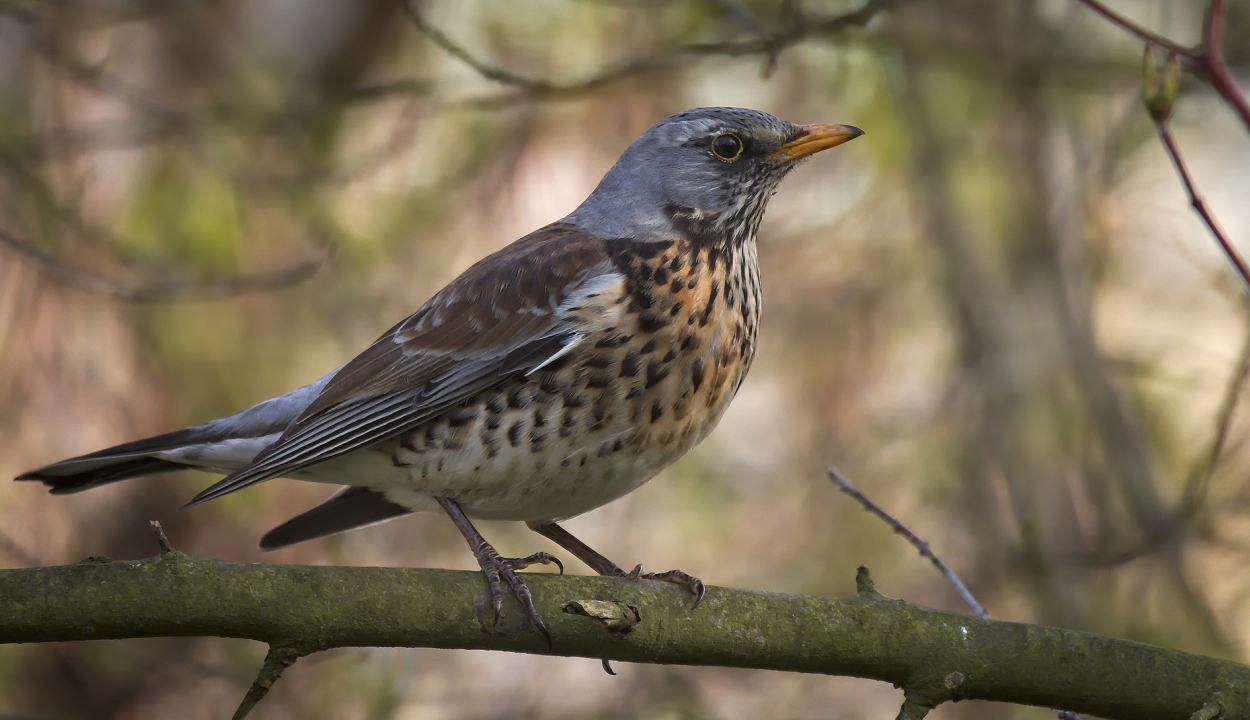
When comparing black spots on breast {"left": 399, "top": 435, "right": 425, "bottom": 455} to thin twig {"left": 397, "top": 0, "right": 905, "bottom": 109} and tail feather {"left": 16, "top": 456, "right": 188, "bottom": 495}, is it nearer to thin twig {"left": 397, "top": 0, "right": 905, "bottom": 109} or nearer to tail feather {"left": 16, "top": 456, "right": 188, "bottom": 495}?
tail feather {"left": 16, "top": 456, "right": 188, "bottom": 495}

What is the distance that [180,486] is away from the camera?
6652mm

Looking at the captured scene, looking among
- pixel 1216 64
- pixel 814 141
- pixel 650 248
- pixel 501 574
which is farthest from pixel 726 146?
pixel 1216 64

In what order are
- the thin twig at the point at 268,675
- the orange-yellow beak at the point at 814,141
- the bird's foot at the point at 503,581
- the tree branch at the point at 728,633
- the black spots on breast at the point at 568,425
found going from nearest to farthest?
the thin twig at the point at 268,675
the tree branch at the point at 728,633
the bird's foot at the point at 503,581
the black spots on breast at the point at 568,425
the orange-yellow beak at the point at 814,141

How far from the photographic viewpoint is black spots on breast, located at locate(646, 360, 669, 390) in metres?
3.74

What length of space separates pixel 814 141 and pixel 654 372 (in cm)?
106

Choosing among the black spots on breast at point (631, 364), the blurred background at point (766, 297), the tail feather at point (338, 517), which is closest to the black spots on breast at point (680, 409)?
the black spots on breast at point (631, 364)

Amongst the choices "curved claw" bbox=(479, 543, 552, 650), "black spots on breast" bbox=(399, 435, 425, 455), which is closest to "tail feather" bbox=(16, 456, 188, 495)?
"black spots on breast" bbox=(399, 435, 425, 455)

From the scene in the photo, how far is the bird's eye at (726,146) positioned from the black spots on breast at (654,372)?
940mm

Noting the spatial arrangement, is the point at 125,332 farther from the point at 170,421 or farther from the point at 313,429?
the point at 313,429

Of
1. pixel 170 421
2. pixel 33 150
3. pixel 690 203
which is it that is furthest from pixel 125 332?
pixel 690 203

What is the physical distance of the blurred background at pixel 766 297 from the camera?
18.0ft

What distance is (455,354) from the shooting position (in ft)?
13.4

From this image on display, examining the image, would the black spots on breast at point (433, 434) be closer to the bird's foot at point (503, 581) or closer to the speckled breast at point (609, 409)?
the speckled breast at point (609, 409)

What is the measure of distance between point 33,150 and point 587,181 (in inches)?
118
